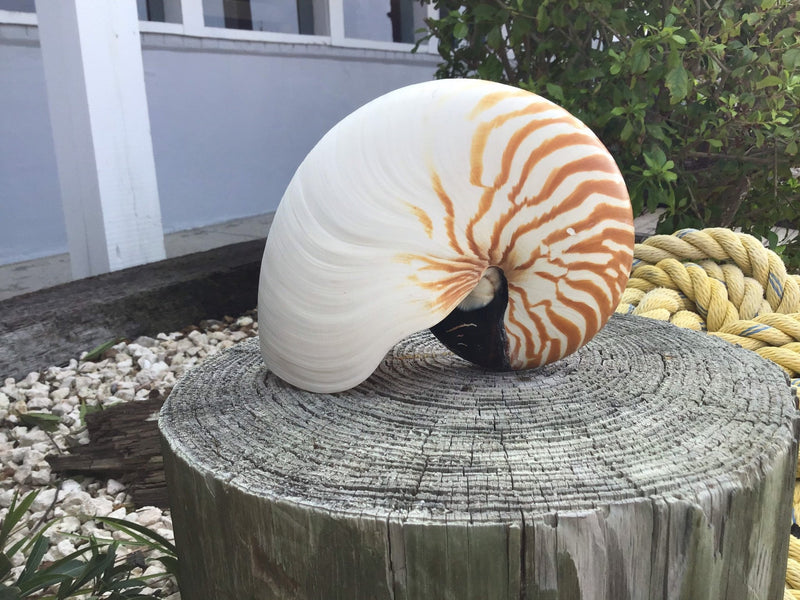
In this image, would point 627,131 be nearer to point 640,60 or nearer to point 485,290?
point 640,60

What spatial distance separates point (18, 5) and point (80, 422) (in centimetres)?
298

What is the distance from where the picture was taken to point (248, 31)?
5227 millimetres

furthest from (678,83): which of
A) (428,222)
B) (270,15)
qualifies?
(270,15)

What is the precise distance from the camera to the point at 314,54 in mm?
5723

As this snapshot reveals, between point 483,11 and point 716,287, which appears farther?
point 483,11

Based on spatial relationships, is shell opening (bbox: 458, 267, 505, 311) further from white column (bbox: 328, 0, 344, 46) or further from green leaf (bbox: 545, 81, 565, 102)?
white column (bbox: 328, 0, 344, 46)

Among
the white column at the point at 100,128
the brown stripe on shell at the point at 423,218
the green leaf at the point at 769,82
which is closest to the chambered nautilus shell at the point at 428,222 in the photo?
the brown stripe on shell at the point at 423,218

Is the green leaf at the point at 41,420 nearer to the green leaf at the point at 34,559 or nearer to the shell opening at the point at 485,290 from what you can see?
the green leaf at the point at 34,559

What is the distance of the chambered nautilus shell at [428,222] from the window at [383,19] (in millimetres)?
5603

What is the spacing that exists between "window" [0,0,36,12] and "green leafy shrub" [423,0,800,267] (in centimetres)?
252

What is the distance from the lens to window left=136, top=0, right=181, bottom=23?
4.68m

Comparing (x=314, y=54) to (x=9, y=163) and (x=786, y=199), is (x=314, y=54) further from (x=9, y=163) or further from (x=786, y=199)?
(x=786, y=199)

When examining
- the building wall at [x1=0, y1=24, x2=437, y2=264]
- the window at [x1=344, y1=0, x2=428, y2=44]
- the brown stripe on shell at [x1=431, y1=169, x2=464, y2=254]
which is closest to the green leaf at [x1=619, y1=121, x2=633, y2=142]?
the brown stripe on shell at [x1=431, y1=169, x2=464, y2=254]

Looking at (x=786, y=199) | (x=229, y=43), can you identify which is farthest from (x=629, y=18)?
(x=229, y=43)
